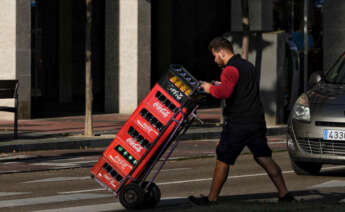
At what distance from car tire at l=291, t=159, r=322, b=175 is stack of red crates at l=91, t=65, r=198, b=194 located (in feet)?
11.6

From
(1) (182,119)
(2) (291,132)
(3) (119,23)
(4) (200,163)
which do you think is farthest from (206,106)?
(1) (182,119)

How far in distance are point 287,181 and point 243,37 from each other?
10018mm

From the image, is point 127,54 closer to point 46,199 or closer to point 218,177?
point 46,199

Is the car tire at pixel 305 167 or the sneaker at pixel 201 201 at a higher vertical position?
the sneaker at pixel 201 201

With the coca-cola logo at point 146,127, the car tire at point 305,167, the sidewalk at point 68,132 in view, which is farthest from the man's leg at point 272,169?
the sidewalk at point 68,132

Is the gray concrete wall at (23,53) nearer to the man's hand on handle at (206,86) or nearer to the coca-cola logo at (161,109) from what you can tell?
the coca-cola logo at (161,109)

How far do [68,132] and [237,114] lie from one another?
10415 millimetres

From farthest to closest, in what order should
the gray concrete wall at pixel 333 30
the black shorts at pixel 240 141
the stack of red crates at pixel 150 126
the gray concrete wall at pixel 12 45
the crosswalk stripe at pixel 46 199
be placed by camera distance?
the gray concrete wall at pixel 333 30 → the gray concrete wall at pixel 12 45 → the crosswalk stripe at pixel 46 199 → the stack of red crates at pixel 150 126 → the black shorts at pixel 240 141

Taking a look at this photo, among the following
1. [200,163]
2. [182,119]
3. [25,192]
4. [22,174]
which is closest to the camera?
[182,119]

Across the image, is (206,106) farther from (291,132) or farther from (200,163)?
(291,132)

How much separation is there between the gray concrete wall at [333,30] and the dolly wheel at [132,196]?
68.0 ft

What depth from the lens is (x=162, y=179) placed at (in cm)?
1194

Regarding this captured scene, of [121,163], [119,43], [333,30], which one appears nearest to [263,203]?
[121,163]

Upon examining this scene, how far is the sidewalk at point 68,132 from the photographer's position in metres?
16.5
